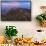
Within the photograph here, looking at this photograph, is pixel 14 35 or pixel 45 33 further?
pixel 45 33

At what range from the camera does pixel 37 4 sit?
305 centimetres

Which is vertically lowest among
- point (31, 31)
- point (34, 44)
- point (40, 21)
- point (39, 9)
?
point (34, 44)

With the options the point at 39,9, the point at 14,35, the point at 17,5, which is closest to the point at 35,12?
the point at 39,9

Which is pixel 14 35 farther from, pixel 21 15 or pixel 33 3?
pixel 33 3

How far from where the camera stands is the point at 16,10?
3.03 meters

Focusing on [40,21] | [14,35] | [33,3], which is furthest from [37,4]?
[14,35]

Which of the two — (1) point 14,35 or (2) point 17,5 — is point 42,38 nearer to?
(1) point 14,35

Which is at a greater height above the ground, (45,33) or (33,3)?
(33,3)

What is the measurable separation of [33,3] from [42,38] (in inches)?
26.4

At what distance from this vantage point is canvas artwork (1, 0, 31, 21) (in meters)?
3.02

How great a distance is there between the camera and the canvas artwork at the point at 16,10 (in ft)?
9.91

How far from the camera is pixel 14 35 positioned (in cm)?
288

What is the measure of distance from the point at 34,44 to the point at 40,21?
45cm

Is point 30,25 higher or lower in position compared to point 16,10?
lower
